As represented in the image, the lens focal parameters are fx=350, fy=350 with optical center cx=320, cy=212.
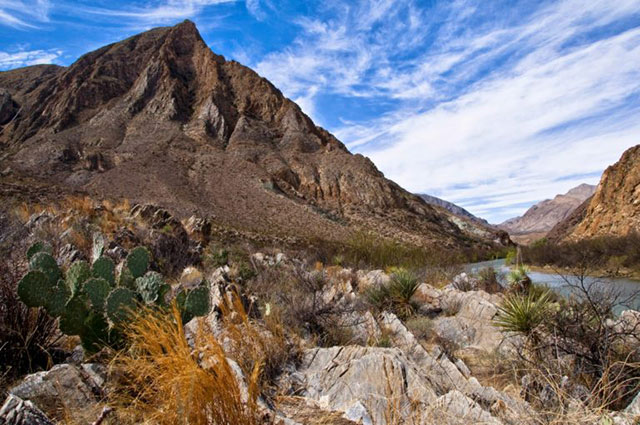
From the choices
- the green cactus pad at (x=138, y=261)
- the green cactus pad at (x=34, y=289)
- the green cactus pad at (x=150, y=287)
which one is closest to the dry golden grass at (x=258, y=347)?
the green cactus pad at (x=150, y=287)

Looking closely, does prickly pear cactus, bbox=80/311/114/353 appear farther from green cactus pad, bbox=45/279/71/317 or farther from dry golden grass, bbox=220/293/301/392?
dry golden grass, bbox=220/293/301/392

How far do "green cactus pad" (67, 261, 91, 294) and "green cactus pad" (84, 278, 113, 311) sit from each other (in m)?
0.28

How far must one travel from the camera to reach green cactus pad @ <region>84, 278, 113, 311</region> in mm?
3307

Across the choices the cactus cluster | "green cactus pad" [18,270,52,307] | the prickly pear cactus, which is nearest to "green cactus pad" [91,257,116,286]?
the cactus cluster

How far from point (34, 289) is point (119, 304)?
695mm

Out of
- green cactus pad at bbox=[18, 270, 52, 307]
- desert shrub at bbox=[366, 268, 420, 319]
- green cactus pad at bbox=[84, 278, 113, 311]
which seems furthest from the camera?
desert shrub at bbox=[366, 268, 420, 319]

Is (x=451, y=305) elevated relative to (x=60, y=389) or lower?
lower

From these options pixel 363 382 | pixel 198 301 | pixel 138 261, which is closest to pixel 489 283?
pixel 363 382

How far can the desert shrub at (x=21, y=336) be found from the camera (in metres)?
2.88

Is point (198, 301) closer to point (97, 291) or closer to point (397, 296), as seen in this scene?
point (97, 291)

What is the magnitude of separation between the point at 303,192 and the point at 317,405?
5232 cm

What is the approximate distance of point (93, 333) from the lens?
3105mm

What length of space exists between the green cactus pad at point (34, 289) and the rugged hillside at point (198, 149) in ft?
106

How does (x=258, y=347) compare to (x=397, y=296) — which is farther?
(x=397, y=296)
